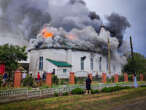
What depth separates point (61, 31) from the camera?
3206 cm

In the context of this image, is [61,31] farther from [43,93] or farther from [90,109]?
[90,109]

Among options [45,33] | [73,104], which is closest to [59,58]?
[45,33]

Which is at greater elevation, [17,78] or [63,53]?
[63,53]

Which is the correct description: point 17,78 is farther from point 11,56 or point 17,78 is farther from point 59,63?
point 59,63

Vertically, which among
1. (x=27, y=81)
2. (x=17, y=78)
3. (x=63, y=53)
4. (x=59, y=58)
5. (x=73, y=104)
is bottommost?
(x=73, y=104)

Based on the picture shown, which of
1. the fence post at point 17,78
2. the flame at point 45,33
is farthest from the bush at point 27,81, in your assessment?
the flame at point 45,33

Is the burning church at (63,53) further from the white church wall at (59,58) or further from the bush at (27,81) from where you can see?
the bush at (27,81)

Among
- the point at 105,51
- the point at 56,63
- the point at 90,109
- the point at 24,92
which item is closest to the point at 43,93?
the point at 24,92

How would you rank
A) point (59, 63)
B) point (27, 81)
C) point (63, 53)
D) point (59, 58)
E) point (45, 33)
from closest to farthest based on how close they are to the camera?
point (27, 81) → point (59, 63) → point (59, 58) → point (63, 53) → point (45, 33)

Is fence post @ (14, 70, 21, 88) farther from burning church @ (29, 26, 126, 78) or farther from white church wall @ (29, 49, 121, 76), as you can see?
white church wall @ (29, 49, 121, 76)

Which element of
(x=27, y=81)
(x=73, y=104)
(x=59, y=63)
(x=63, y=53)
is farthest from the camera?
(x=63, y=53)

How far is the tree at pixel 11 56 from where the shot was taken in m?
24.1

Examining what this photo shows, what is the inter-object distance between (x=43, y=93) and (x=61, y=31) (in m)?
21.4

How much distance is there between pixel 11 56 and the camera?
83.3 ft
